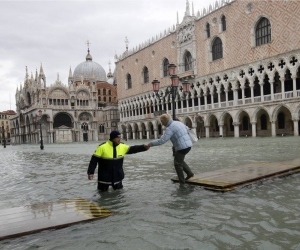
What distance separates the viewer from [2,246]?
3125 millimetres

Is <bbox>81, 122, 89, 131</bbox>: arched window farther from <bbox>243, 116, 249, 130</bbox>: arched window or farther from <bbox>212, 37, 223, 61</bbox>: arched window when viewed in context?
<bbox>243, 116, 249, 130</bbox>: arched window

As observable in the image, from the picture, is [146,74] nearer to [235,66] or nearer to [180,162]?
[235,66]

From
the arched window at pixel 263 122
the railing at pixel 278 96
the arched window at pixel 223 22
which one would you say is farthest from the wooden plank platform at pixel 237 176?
the arched window at pixel 223 22

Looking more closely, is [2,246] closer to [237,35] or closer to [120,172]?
[120,172]

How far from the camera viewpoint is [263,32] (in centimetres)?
2844

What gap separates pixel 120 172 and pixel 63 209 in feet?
4.87

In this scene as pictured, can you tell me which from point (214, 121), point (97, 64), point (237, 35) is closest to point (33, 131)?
point (97, 64)

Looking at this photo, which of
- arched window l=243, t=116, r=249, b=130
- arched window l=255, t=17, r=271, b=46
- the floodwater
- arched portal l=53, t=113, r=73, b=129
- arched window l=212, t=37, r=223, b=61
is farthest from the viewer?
arched portal l=53, t=113, r=73, b=129

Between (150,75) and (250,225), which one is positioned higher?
(150,75)

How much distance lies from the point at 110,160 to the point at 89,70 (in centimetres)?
6709

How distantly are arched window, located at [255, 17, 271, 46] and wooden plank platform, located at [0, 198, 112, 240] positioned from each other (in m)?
28.0

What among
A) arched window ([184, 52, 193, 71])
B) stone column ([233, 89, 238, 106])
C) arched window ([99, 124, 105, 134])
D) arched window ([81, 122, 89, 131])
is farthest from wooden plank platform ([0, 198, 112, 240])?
arched window ([99, 124, 105, 134])

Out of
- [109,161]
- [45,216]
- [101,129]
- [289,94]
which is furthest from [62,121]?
[45,216]

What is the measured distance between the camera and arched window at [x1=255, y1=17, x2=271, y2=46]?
92.0 ft
